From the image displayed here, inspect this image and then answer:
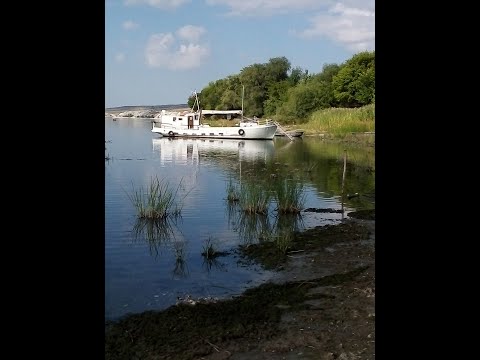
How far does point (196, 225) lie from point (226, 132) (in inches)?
1148

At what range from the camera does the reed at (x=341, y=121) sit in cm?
3069

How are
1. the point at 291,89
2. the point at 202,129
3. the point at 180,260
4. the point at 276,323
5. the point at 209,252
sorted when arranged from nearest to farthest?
the point at 276,323 < the point at 180,260 < the point at 209,252 < the point at 202,129 < the point at 291,89

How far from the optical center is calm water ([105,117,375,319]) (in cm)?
641

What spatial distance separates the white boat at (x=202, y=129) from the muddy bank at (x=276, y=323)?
30806 mm

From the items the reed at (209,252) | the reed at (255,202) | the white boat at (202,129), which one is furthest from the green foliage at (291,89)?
the reed at (209,252)

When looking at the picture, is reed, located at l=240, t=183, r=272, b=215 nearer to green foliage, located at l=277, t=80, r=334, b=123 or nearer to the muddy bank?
the muddy bank

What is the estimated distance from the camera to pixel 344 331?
14.5 ft

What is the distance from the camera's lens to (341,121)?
34.2m

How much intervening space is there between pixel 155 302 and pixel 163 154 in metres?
21.0

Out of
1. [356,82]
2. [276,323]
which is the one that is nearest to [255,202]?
[276,323]

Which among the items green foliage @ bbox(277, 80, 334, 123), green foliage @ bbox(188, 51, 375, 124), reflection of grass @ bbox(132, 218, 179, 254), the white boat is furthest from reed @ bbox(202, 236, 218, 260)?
green foliage @ bbox(277, 80, 334, 123)

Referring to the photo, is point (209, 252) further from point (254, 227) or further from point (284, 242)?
point (254, 227)
